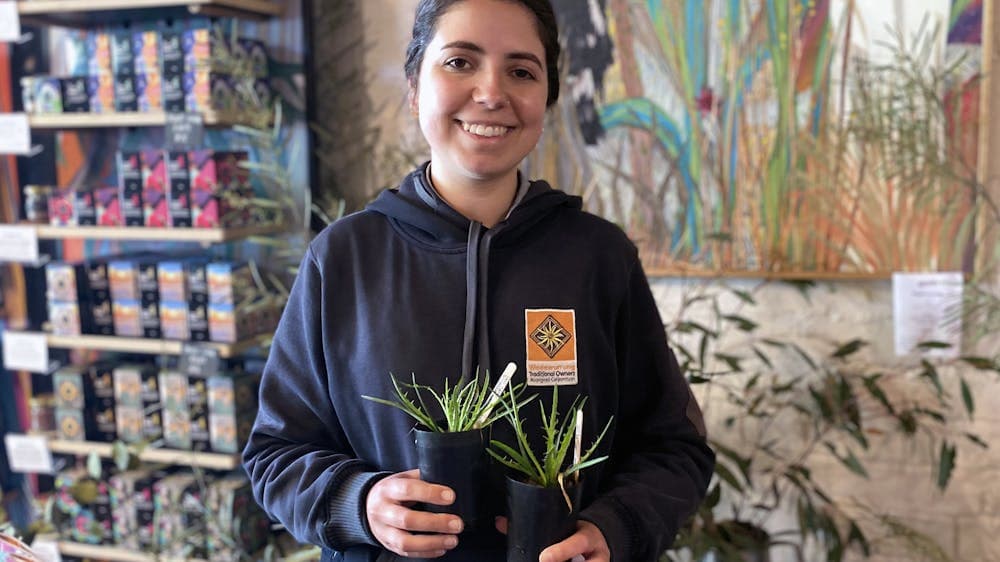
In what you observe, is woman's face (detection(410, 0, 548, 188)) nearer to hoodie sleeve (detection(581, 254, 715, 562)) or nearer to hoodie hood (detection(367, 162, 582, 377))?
hoodie hood (detection(367, 162, 582, 377))

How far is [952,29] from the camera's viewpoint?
217cm

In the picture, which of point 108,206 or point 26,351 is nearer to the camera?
point 108,206

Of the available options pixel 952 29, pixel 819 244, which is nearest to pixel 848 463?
→ pixel 819 244

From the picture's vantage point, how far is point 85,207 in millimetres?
2607

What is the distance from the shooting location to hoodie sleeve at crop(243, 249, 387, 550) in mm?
1064

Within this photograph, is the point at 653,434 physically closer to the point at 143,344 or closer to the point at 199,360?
the point at 199,360

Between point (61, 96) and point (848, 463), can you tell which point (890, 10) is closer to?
point (848, 463)

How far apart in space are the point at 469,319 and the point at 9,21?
2.17 meters

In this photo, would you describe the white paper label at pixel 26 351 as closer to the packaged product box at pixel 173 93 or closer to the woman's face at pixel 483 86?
the packaged product box at pixel 173 93

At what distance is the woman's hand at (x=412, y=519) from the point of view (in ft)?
3.01

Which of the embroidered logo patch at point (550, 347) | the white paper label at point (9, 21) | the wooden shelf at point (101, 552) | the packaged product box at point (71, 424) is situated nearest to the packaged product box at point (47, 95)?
the white paper label at point (9, 21)

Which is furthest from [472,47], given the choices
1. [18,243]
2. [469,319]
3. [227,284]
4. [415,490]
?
[18,243]

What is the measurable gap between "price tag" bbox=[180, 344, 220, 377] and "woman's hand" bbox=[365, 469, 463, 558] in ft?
5.27

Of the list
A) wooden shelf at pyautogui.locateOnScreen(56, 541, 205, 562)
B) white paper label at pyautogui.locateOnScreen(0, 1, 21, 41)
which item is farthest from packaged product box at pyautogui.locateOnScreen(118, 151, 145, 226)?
wooden shelf at pyautogui.locateOnScreen(56, 541, 205, 562)
